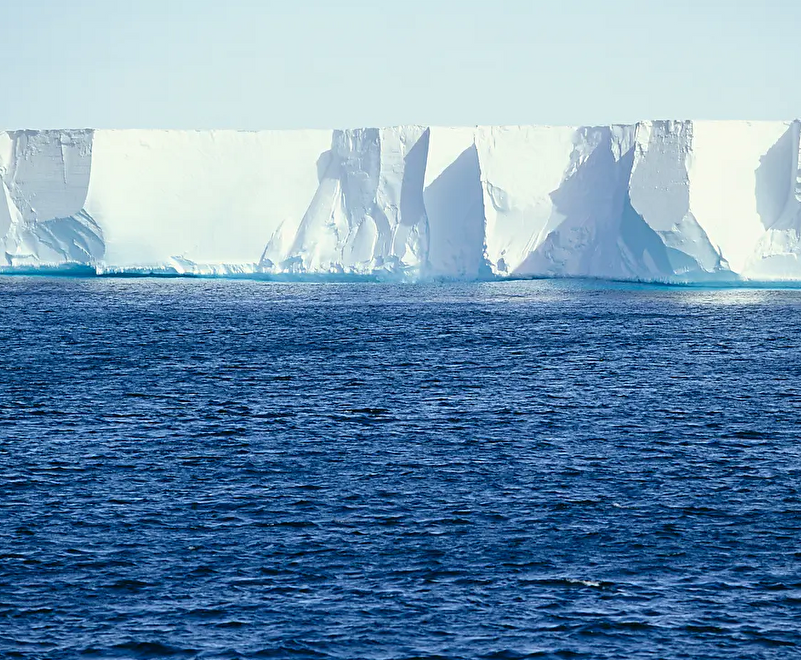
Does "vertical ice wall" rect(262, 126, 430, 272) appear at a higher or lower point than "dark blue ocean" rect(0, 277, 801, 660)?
higher

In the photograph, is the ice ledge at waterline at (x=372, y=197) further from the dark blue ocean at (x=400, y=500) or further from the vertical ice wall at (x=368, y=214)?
the dark blue ocean at (x=400, y=500)

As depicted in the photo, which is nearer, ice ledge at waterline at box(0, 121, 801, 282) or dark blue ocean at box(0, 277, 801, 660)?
dark blue ocean at box(0, 277, 801, 660)

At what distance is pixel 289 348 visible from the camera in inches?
1331

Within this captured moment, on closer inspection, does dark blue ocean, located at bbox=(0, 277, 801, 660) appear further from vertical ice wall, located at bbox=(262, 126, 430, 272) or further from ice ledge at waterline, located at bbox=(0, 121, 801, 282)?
vertical ice wall, located at bbox=(262, 126, 430, 272)

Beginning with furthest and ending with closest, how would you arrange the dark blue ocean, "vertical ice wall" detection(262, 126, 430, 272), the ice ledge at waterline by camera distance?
"vertical ice wall" detection(262, 126, 430, 272)
the ice ledge at waterline
the dark blue ocean

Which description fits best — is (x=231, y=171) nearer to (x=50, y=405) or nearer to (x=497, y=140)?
(x=497, y=140)

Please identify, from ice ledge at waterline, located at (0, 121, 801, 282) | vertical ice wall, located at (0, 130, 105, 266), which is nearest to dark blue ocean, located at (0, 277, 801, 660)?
ice ledge at waterline, located at (0, 121, 801, 282)

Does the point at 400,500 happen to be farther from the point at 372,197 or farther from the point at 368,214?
the point at 372,197

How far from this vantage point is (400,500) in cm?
1628

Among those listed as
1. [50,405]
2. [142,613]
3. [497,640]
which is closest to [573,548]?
[497,640]

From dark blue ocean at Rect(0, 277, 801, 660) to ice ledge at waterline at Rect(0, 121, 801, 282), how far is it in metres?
19.0

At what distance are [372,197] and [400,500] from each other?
A: 41861 mm

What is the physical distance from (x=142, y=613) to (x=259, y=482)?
5543mm

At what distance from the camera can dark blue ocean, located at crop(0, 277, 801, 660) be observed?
455 inches
